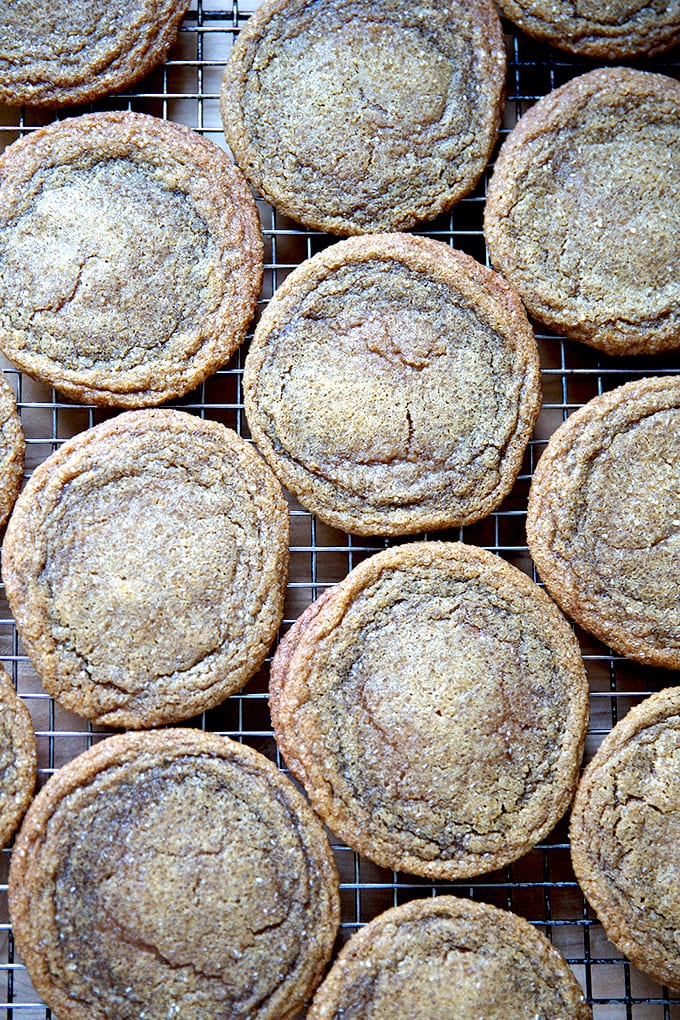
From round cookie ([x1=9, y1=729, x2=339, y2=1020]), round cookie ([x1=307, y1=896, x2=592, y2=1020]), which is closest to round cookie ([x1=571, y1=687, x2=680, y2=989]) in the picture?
round cookie ([x1=307, y1=896, x2=592, y2=1020])

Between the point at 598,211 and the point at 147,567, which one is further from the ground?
the point at 598,211

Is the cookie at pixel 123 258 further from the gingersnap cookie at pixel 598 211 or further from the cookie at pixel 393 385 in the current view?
the gingersnap cookie at pixel 598 211

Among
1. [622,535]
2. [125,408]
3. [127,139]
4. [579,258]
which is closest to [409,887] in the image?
[622,535]

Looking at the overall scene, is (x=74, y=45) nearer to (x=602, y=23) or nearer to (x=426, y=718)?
(x=602, y=23)

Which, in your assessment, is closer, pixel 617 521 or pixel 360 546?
pixel 617 521

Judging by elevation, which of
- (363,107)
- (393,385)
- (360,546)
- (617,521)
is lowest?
(360,546)

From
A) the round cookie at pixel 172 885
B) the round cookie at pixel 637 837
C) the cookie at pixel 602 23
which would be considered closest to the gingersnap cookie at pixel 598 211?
the cookie at pixel 602 23

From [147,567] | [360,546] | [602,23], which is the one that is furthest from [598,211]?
[147,567]
